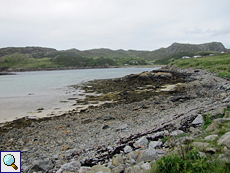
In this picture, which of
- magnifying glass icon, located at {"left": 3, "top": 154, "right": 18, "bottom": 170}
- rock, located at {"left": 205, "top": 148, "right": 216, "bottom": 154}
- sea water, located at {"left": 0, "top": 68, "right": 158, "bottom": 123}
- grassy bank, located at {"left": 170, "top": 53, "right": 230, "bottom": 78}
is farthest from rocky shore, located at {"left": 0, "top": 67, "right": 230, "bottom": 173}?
grassy bank, located at {"left": 170, "top": 53, "right": 230, "bottom": 78}

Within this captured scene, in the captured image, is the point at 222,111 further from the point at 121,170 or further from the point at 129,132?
the point at 121,170

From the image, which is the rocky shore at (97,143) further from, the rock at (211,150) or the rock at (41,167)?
the rock at (211,150)

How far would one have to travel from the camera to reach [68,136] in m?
11.4

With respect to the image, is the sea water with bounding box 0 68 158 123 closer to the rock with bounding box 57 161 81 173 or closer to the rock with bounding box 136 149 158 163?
the rock with bounding box 57 161 81 173

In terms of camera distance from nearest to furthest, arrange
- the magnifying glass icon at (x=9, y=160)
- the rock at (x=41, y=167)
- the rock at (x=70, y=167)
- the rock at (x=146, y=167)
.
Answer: the rock at (x=146, y=167) → the magnifying glass icon at (x=9, y=160) → the rock at (x=70, y=167) → the rock at (x=41, y=167)

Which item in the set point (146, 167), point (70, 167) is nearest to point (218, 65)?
point (146, 167)

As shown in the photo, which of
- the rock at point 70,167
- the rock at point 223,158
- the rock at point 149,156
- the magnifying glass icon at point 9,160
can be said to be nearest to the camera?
the rock at point 223,158

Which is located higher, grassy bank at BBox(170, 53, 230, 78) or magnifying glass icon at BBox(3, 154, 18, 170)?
grassy bank at BBox(170, 53, 230, 78)

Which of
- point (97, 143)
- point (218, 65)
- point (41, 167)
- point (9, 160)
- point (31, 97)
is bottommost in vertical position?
point (97, 143)

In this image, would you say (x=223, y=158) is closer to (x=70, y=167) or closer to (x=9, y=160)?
(x=70, y=167)

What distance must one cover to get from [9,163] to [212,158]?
751 cm

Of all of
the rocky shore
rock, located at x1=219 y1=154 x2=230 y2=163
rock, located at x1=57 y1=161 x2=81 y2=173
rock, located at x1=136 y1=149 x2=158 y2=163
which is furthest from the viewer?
rock, located at x1=57 y1=161 x2=81 y2=173

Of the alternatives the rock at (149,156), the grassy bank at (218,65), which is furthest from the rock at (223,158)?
the grassy bank at (218,65)

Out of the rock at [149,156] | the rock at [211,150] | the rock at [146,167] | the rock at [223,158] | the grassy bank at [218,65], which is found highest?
the grassy bank at [218,65]
